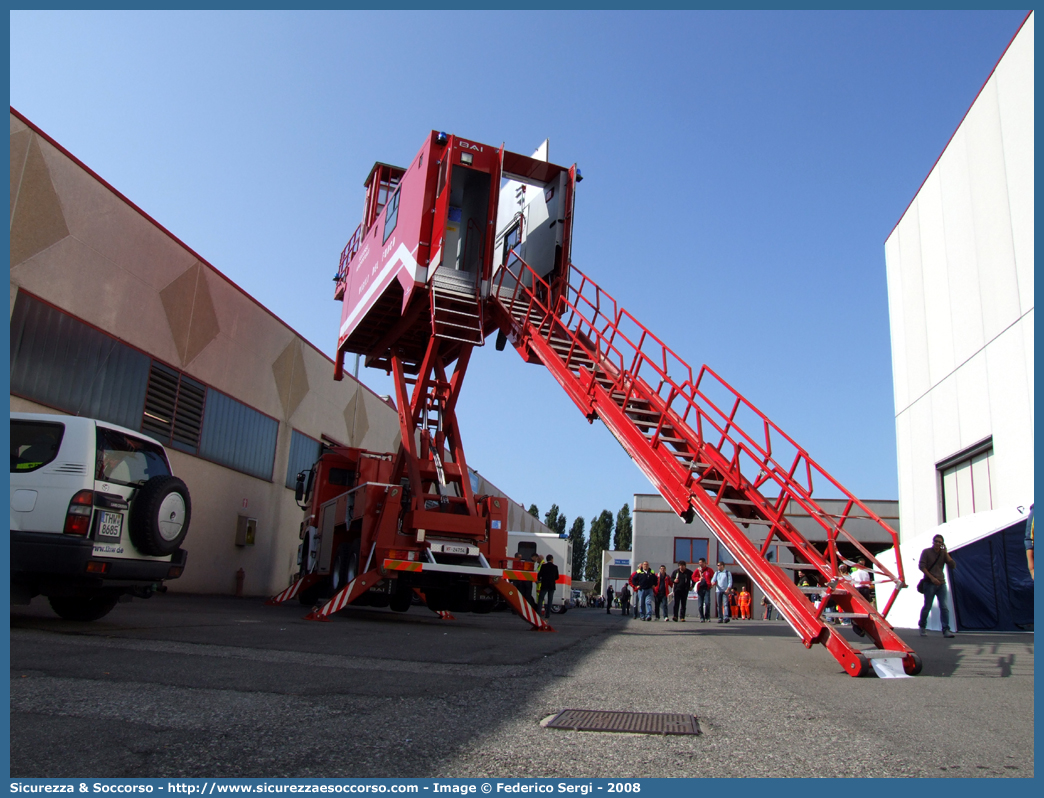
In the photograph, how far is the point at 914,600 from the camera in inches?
625

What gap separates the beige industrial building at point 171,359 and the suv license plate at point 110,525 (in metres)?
6.66

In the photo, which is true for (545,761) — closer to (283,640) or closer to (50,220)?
(283,640)

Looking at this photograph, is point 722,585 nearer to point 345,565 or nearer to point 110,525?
point 345,565

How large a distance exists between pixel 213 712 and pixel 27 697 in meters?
1.04

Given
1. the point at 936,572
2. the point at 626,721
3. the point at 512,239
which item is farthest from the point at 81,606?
the point at 936,572

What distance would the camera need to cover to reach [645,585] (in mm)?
18984

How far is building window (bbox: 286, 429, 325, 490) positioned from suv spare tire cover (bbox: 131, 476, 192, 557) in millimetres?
13870

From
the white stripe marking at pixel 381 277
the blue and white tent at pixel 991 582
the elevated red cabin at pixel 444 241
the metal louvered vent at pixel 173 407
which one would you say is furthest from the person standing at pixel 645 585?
the metal louvered vent at pixel 173 407

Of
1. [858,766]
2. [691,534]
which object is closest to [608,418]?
[858,766]

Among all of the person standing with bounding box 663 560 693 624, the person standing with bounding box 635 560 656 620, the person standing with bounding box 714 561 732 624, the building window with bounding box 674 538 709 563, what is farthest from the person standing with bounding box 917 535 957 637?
the building window with bounding box 674 538 709 563

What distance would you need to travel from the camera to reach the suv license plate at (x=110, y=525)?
7.02 metres

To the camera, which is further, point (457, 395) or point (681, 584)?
point (681, 584)

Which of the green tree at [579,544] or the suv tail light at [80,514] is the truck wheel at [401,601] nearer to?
the suv tail light at [80,514]

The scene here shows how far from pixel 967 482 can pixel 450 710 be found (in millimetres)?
17371
